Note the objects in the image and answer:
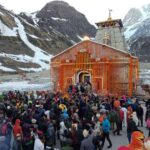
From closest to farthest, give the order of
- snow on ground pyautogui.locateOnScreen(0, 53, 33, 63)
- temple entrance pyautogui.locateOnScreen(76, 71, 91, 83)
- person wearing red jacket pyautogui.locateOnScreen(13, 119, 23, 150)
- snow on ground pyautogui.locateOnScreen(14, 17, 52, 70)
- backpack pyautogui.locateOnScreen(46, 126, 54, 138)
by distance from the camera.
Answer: person wearing red jacket pyautogui.locateOnScreen(13, 119, 23, 150)
backpack pyautogui.locateOnScreen(46, 126, 54, 138)
temple entrance pyautogui.locateOnScreen(76, 71, 91, 83)
snow on ground pyautogui.locateOnScreen(0, 53, 33, 63)
snow on ground pyautogui.locateOnScreen(14, 17, 52, 70)

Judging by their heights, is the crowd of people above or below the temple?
below

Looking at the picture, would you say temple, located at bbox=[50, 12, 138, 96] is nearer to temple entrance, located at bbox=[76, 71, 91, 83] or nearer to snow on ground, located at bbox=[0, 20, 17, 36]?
temple entrance, located at bbox=[76, 71, 91, 83]

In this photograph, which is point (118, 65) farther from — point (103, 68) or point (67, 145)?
point (67, 145)

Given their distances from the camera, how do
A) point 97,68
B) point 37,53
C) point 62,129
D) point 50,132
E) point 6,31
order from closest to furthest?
point 50,132 → point 62,129 → point 97,68 → point 37,53 → point 6,31

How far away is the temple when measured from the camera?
33406mm

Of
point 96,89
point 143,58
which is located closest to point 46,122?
point 96,89

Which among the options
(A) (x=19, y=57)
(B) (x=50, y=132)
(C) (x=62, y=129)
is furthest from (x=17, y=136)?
(A) (x=19, y=57)

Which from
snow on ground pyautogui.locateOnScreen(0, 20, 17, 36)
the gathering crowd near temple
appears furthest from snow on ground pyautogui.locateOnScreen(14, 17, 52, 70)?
the gathering crowd near temple

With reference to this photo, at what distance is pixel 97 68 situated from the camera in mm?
34312

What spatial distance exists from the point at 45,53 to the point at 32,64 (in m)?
22.4

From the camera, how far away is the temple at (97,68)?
110 feet

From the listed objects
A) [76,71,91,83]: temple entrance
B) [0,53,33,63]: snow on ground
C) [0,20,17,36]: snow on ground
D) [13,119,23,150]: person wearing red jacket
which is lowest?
[13,119,23,150]: person wearing red jacket

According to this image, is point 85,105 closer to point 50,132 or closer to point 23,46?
point 50,132

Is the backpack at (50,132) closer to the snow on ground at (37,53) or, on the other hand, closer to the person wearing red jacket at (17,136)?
the person wearing red jacket at (17,136)
